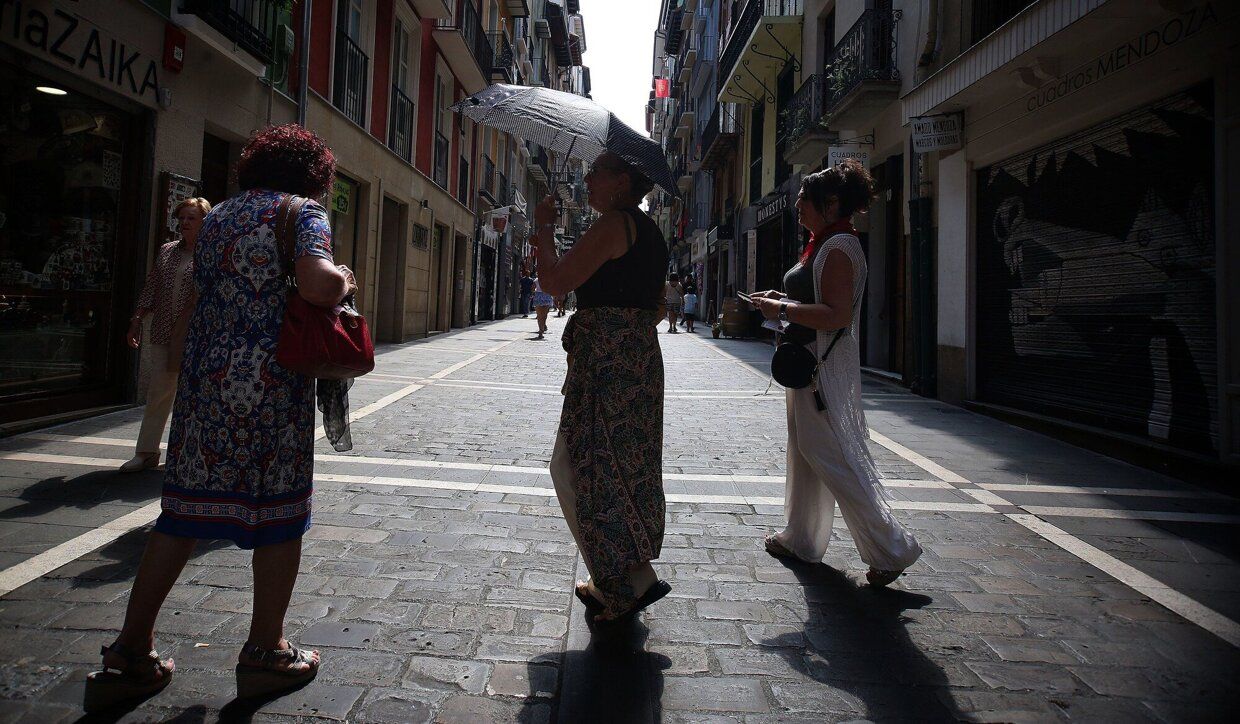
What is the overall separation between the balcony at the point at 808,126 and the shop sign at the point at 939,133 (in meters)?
4.83

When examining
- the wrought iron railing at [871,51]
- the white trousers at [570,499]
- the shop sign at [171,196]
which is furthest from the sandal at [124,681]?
the wrought iron railing at [871,51]

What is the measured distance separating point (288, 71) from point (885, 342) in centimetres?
1039

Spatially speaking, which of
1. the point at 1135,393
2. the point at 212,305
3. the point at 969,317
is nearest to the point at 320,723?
the point at 212,305

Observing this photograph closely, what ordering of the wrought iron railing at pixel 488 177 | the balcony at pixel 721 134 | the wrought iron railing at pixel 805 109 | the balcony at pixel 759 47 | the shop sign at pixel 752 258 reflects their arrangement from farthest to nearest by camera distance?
the balcony at pixel 721 134, the wrought iron railing at pixel 488 177, the shop sign at pixel 752 258, the balcony at pixel 759 47, the wrought iron railing at pixel 805 109

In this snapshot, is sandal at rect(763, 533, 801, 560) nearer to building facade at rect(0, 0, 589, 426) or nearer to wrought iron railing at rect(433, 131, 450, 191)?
building facade at rect(0, 0, 589, 426)

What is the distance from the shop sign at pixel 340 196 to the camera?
41.9 feet

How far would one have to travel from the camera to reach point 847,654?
2.57 meters

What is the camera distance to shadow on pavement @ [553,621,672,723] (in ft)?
7.10

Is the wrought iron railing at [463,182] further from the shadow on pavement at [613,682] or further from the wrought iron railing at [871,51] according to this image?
the shadow on pavement at [613,682]

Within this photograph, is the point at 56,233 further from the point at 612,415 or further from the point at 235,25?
the point at 612,415

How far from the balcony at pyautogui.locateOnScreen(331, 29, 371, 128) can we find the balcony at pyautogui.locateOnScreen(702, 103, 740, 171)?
16854 millimetres

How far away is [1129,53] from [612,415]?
6465mm

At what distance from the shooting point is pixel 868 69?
40.1 feet

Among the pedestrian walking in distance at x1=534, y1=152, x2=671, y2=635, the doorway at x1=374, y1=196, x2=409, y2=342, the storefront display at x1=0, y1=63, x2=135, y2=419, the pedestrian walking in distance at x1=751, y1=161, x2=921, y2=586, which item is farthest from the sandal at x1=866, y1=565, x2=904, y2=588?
the doorway at x1=374, y1=196, x2=409, y2=342
